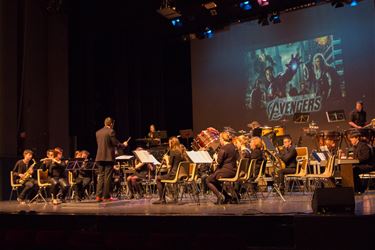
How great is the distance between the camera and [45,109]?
13523 millimetres

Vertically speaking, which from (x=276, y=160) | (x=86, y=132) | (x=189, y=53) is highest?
(x=189, y=53)

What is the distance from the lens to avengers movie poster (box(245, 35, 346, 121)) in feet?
43.8

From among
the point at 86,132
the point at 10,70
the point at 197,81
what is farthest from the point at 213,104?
the point at 10,70

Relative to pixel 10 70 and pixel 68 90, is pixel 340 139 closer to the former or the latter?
pixel 68 90

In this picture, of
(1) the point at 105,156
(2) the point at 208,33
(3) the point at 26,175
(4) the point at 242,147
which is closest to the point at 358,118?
(4) the point at 242,147

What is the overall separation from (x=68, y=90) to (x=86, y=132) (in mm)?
1519

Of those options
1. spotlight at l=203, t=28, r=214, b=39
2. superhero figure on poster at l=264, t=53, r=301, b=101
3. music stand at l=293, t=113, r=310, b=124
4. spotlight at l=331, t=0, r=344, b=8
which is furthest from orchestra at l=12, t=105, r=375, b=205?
spotlight at l=203, t=28, r=214, b=39

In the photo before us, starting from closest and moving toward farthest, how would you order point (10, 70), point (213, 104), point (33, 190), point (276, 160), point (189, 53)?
point (276, 160)
point (33, 190)
point (10, 70)
point (213, 104)
point (189, 53)

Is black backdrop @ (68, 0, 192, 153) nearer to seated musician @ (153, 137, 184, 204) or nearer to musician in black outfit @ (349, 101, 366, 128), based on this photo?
seated musician @ (153, 137, 184, 204)

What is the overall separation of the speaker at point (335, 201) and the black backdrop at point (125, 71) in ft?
35.4

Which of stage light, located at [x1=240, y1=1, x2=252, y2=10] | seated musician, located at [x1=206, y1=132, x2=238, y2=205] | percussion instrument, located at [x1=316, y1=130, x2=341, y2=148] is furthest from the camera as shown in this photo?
stage light, located at [x1=240, y1=1, x2=252, y2=10]

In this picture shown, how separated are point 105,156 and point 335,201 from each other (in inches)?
193

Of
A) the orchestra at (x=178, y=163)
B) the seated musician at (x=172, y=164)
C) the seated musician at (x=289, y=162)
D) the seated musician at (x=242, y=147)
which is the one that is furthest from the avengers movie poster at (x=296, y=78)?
the seated musician at (x=172, y=164)
